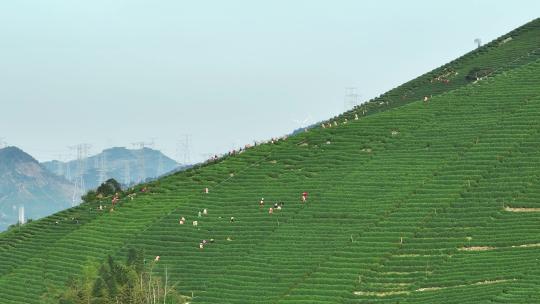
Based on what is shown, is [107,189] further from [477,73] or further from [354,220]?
[477,73]

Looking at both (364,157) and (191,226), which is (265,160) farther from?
(191,226)

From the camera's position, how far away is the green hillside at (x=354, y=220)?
78000mm

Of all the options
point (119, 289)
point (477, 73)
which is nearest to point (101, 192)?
point (477, 73)

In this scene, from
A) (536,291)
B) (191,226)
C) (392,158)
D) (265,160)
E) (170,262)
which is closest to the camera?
(536,291)

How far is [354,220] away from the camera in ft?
292

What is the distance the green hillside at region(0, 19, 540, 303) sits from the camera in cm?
7800

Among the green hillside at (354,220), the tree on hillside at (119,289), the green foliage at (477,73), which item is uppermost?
the green foliage at (477,73)

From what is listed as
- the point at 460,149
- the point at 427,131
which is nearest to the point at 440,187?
the point at 460,149

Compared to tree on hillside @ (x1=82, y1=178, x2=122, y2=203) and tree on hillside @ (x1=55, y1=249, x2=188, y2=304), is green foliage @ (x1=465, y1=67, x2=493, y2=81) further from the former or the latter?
tree on hillside @ (x1=55, y1=249, x2=188, y2=304)

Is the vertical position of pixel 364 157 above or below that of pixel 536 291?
above

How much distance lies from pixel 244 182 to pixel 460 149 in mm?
17897

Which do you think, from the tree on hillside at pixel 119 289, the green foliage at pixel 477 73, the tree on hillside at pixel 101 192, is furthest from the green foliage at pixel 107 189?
the tree on hillside at pixel 119 289

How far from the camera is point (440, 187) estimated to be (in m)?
92.4

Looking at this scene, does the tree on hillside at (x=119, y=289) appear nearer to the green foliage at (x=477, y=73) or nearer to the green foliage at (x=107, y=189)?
the green foliage at (x=107, y=189)
